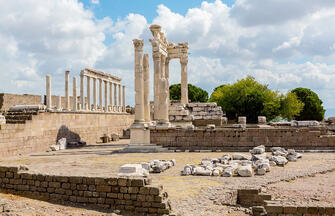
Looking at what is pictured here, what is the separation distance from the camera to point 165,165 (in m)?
12.9

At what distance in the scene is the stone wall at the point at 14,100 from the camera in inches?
1344

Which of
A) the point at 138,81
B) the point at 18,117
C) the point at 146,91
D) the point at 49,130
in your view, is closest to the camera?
the point at 18,117

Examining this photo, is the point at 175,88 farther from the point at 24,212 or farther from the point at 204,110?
the point at 24,212

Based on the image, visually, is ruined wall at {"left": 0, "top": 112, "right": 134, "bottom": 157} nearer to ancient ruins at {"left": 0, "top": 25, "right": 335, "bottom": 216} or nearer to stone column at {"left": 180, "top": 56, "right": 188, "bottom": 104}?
ancient ruins at {"left": 0, "top": 25, "right": 335, "bottom": 216}

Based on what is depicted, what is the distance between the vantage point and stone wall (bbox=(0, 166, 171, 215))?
24.4ft

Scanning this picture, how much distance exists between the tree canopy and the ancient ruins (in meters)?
18.9

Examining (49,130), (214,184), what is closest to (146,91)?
(49,130)

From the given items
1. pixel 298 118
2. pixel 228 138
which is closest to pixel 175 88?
pixel 298 118

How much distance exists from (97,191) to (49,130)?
15105 millimetres

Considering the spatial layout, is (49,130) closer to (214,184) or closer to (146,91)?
(146,91)

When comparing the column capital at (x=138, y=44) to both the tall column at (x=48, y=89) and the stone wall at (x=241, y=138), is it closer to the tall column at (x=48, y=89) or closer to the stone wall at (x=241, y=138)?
the stone wall at (x=241, y=138)

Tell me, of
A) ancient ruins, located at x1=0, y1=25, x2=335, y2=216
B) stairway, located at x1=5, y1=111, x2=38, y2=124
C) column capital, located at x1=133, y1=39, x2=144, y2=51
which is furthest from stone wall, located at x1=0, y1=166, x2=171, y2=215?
column capital, located at x1=133, y1=39, x2=144, y2=51

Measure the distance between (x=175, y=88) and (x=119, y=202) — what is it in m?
62.5

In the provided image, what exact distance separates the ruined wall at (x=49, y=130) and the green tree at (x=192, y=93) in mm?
36858
